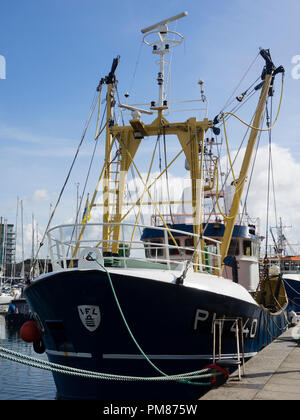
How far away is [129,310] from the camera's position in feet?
30.3

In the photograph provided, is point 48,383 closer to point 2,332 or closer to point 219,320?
point 219,320

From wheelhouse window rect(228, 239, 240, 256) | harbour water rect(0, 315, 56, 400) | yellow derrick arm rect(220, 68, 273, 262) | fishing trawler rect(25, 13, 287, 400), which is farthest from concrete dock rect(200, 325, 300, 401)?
harbour water rect(0, 315, 56, 400)

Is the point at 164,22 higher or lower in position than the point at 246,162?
higher

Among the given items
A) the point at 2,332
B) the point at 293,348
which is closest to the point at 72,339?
the point at 293,348

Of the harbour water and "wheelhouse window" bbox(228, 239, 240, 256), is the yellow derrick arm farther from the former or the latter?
the harbour water

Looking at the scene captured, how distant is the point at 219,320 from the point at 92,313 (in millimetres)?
2839

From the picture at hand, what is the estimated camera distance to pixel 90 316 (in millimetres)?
9312

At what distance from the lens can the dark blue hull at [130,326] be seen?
916 cm

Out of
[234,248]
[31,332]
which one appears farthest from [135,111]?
[31,332]

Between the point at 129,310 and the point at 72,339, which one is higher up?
the point at 129,310

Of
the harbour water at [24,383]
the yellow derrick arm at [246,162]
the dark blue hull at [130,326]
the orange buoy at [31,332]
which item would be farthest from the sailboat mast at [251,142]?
the harbour water at [24,383]

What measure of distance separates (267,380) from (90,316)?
3.49 metres

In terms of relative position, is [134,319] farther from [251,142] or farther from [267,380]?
[251,142]

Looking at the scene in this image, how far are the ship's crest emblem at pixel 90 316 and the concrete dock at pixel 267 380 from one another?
8.98 feet
